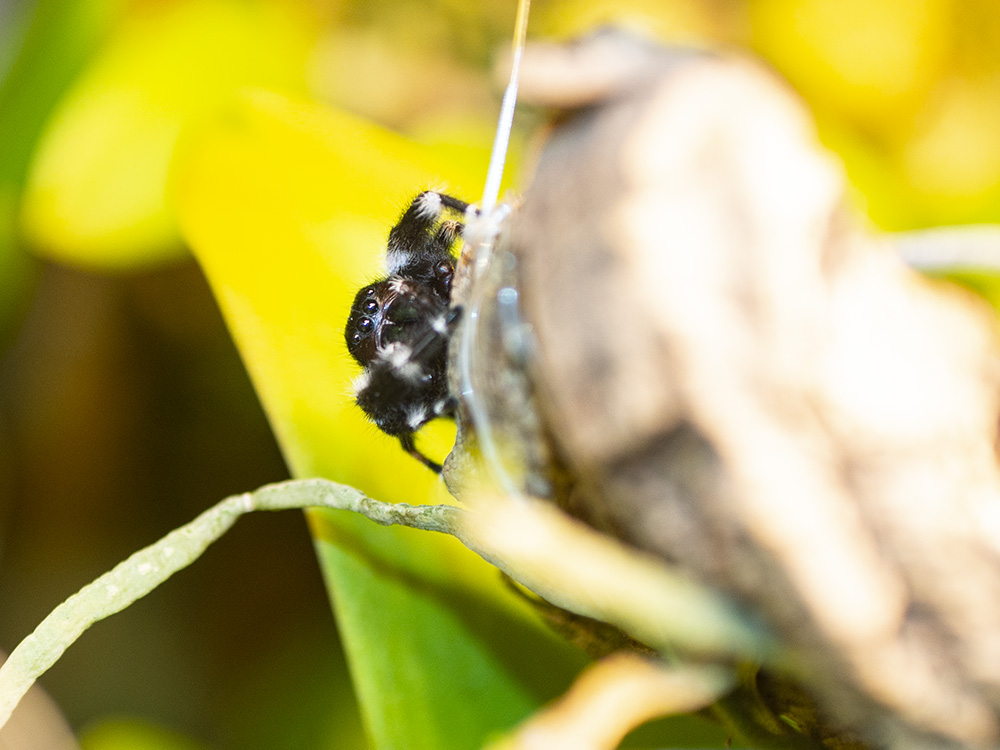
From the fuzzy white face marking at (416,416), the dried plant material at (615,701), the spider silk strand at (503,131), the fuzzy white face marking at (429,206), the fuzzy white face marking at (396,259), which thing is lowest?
the dried plant material at (615,701)

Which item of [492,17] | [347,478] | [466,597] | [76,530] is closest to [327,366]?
[347,478]

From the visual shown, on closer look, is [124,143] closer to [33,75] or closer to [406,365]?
[33,75]

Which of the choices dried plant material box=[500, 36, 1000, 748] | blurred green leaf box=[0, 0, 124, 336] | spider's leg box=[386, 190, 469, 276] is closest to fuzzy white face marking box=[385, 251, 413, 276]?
spider's leg box=[386, 190, 469, 276]

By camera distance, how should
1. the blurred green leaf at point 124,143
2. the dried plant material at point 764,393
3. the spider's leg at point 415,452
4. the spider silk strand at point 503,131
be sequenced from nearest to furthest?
the dried plant material at point 764,393, the spider silk strand at point 503,131, the spider's leg at point 415,452, the blurred green leaf at point 124,143

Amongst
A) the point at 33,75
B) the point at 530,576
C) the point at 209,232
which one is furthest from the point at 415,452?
the point at 33,75

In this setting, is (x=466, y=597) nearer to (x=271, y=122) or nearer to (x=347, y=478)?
(x=347, y=478)

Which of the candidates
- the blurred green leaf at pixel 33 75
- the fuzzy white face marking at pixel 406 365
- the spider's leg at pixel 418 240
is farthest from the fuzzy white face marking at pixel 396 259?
the blurred green leaf at pixel 33 75

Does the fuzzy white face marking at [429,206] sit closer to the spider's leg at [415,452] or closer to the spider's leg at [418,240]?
the spider's leg at [418,240]
